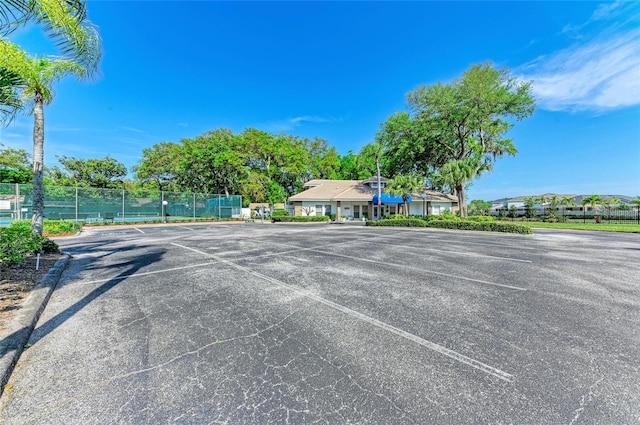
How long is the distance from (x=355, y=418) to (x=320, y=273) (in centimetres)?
438

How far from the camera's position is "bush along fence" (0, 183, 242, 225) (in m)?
21.2

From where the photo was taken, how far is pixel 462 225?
18.5 m

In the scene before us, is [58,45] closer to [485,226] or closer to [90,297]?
[90,297]

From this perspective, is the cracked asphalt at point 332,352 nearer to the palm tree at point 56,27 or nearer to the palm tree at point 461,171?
the palm tree at point 56,27

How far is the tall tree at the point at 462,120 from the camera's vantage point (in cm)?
2342

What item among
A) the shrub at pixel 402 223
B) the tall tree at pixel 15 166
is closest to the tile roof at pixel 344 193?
the shrub at pixel 402 223

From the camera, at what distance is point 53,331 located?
3301 millimetres

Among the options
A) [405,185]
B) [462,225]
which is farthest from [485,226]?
[405,185]

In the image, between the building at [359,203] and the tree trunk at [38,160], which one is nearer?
the tree trunk at [38,160]

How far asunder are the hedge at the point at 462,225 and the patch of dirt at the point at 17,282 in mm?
20002

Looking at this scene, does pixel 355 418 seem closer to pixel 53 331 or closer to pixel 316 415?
pixel 316 415

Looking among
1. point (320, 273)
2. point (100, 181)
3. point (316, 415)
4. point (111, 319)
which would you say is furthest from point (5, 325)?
point (100, 181)

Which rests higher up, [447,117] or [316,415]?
[447,117]

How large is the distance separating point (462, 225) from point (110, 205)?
32.1 meters
